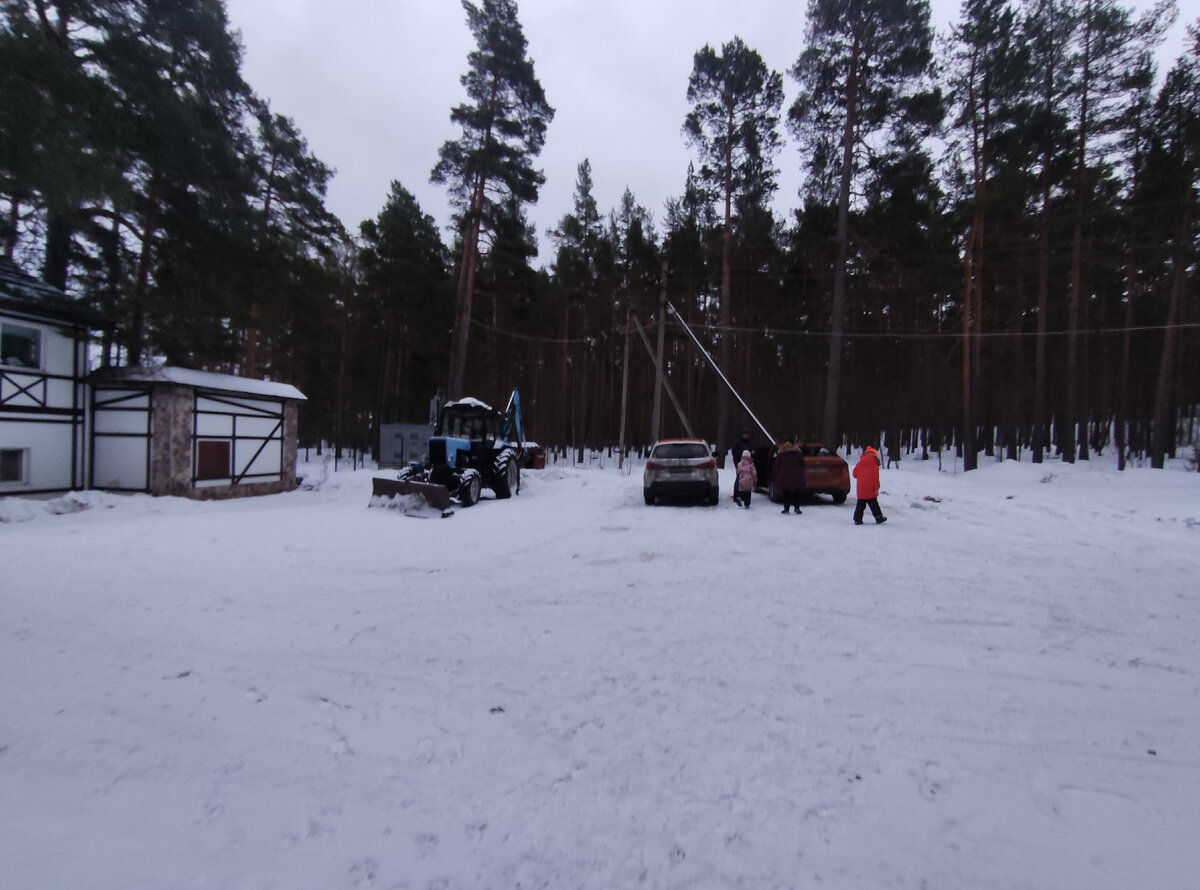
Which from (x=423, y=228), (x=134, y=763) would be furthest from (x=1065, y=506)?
(x=423, y=228)

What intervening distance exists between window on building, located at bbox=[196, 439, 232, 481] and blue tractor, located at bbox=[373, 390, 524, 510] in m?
6.43

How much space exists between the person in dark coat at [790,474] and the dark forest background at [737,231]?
30.7 feet

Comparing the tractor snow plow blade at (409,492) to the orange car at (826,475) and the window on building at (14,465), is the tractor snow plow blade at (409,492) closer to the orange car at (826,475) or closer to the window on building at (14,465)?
the orange car at (826,475)

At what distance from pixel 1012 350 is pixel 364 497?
30.1 meters

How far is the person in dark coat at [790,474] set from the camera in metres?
12.8

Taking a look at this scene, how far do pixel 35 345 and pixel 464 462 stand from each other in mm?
10899

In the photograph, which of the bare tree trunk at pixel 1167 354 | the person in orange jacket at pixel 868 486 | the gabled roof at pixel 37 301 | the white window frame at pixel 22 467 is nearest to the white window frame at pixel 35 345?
the gabled roof at pixel 37 301

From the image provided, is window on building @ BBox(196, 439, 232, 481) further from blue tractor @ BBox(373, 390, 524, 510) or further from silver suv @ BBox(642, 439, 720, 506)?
silver suv @ BBox(642, 439, 720, 506)

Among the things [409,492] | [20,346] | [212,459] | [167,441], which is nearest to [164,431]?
[167,441]

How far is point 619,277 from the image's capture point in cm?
3712

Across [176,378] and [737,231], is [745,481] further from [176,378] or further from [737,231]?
[737,231]

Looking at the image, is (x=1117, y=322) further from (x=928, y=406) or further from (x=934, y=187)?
(x=934, y=187)

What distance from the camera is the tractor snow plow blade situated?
44.5ft

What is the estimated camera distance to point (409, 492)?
45.6ft
